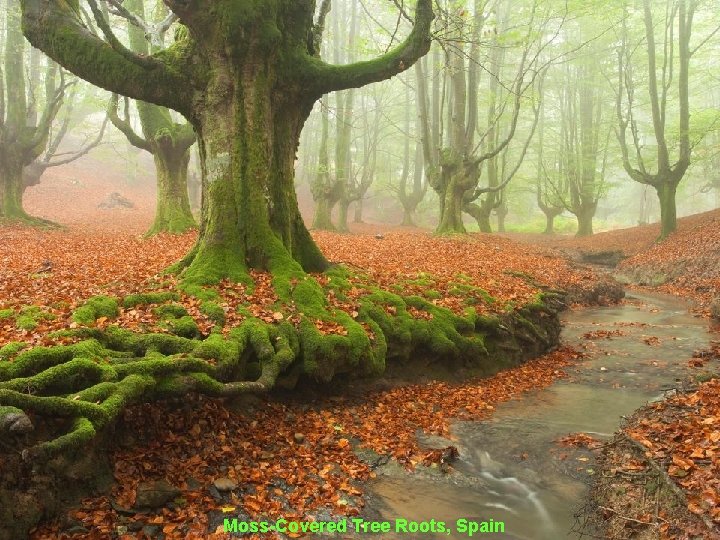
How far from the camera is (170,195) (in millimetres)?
17594

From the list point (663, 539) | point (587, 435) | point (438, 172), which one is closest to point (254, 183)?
point (587, 435)

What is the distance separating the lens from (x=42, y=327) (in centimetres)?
575

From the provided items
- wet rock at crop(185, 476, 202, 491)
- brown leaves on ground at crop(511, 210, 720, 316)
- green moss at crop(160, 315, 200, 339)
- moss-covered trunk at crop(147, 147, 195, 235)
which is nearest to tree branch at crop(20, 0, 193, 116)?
green moss at crop(160, 315, 200, 339)

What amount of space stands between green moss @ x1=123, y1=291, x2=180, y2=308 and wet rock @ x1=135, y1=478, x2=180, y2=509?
10.2ft

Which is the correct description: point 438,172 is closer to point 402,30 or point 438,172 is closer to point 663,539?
point 402,30

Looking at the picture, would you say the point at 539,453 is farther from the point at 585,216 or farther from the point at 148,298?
the point at 585,216

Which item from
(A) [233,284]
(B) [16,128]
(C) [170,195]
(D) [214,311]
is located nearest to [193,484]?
(D) [214,311]

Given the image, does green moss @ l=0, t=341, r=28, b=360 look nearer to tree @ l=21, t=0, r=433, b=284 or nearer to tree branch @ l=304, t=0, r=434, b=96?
tree @ l=21, t=0, r=433, b=284

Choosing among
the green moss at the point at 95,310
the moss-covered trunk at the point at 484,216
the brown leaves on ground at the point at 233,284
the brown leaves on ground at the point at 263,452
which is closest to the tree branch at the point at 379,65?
the brown leaves on ground at the point at 233,284

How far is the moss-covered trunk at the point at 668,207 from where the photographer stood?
2191 cm

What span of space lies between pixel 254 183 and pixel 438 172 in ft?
53.6

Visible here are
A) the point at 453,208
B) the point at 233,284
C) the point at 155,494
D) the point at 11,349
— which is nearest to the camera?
the point at 155,494

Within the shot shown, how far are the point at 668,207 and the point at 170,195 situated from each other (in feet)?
68.9

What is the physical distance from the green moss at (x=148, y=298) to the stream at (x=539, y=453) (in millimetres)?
3925
